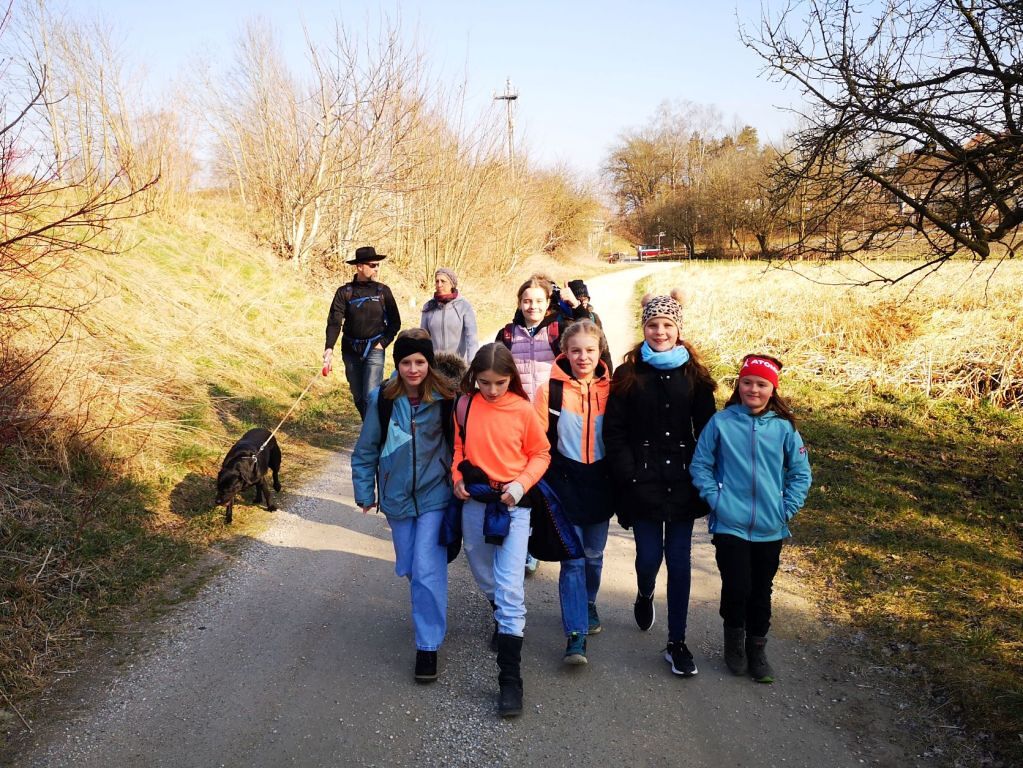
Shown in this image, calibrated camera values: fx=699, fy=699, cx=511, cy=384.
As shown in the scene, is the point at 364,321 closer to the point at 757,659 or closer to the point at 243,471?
the point at 243,471

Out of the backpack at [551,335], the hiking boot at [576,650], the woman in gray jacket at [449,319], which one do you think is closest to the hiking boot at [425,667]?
the hiking boot at [576,650]

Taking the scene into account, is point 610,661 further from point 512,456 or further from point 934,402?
point 934,402

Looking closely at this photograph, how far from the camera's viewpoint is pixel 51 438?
5.77m

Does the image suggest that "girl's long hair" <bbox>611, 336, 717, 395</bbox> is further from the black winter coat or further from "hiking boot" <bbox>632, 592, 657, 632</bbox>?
"hiking boot" <bbox>632, 592, 657, 632</bbox>

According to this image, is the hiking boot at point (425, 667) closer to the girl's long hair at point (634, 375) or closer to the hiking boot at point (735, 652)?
the hiking boot at point (735, 652)

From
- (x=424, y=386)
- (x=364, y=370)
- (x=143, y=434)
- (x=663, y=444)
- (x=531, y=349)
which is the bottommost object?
(x=143, y=434)

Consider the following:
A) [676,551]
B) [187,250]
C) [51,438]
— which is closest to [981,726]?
[676,551]

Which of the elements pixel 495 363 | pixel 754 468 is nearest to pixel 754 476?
pixel 754 468

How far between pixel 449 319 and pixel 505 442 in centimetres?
299

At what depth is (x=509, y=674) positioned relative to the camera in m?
3.46

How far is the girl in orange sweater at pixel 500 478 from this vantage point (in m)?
3.51

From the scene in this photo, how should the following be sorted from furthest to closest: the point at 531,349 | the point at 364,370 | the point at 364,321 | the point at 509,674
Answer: the point at 364,370 → the point at 364,321 → the point at 531,349 → the point at 509,674

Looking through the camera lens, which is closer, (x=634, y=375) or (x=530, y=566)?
(x=634, y=375)

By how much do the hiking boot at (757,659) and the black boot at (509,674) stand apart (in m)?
1.27
